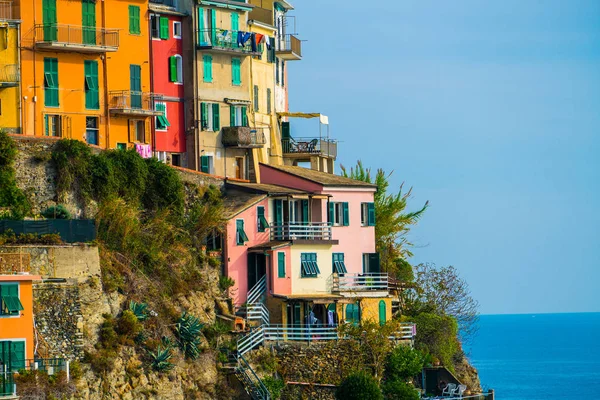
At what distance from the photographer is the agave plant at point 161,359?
217 feet

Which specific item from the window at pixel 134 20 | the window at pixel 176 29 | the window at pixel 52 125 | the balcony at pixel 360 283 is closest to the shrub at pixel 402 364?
the balcony at pixel 360 283

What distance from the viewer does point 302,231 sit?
78.9 m

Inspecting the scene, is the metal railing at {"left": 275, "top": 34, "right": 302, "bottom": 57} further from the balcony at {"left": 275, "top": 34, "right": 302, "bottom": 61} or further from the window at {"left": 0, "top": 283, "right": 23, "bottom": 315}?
the window at {"left": 0, "top": 283, "right": 23, "bottom": 315}

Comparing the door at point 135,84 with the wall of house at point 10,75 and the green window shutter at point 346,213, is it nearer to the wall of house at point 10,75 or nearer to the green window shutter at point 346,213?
the wall of house at point 10,75

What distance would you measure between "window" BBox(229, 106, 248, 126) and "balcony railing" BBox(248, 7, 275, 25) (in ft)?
22.3

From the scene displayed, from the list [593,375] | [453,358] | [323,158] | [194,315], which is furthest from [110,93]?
[593,375]

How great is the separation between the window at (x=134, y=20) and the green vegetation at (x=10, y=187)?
11.9m

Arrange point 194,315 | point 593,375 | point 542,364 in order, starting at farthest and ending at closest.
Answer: point 542,364
point 593,375
point 194,315

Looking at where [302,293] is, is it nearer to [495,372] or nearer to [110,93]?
[110,93]

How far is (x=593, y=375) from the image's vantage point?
177 metres

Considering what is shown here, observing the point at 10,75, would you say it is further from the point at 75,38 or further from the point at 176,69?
the point at 176,69

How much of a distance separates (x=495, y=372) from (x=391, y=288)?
9774cm

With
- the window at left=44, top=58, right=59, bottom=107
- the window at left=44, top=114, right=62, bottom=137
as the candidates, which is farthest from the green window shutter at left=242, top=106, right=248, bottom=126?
the window at left=44, top=58, right=59, bottom=107

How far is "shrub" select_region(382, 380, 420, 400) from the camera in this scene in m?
74.5
